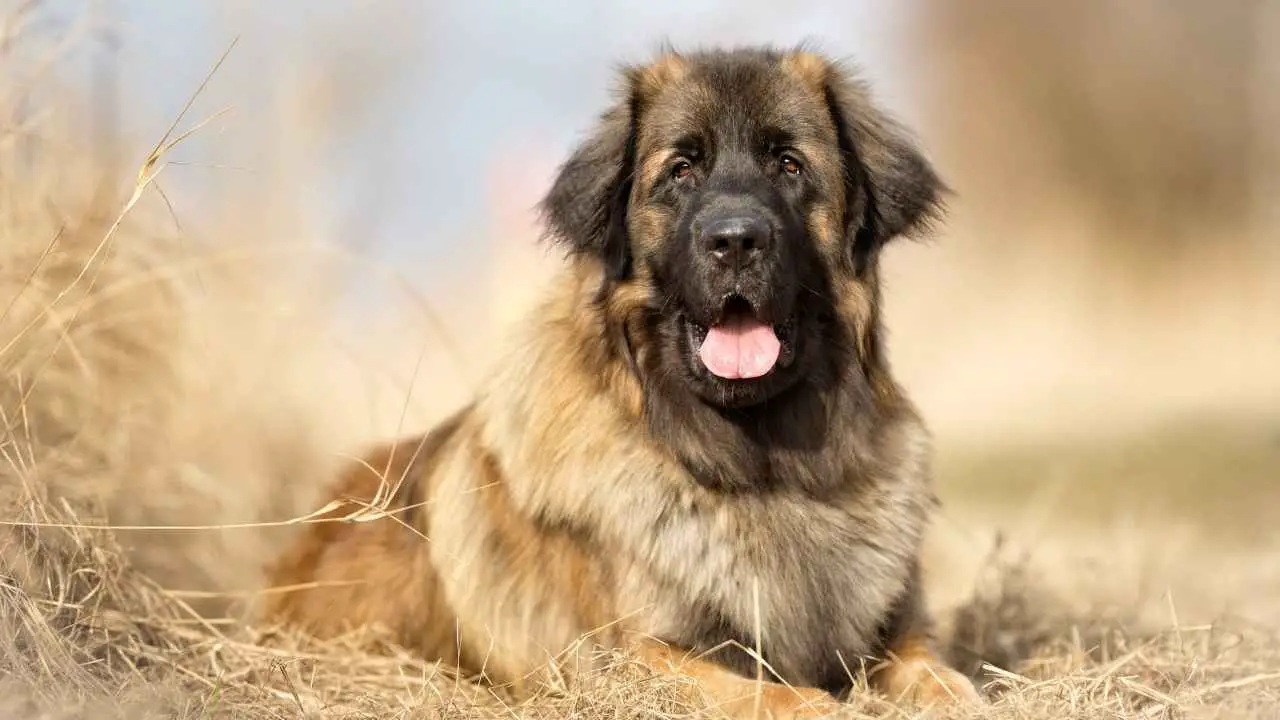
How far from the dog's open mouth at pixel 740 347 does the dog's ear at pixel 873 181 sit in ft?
1.57

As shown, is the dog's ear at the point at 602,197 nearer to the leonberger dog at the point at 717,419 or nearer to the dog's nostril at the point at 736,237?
the leonberger dog at the point at 717,419

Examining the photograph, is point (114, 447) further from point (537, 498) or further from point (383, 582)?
point (537, 498)

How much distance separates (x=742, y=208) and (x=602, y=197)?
1.84 ft

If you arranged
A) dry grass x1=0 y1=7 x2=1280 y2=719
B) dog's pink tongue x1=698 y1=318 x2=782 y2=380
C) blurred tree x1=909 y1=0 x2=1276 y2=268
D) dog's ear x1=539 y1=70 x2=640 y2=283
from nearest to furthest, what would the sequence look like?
dry grass x1=0 y1=7 x2=1280 y2=719 → dog's pink tongue x1=698 y1=318 x2=782 y2=380 → dog's ear x1=539 y1=70 x2=640 y2=283 → blurred tree x1=909 y1=0 x2=1276 y2=268

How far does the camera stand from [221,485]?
6.12 m

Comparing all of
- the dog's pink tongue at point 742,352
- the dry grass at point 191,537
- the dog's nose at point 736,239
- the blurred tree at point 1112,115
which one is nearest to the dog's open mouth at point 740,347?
the dog's pink tongue at point 742,352

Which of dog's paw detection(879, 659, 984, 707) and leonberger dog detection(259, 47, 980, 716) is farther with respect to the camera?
leonberger dog detection(259, 47, 980, 716)

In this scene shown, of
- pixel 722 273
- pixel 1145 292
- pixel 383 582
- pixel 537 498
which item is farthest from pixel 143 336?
pixel 1145 292

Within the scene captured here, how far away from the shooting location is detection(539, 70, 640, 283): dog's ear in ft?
13.1

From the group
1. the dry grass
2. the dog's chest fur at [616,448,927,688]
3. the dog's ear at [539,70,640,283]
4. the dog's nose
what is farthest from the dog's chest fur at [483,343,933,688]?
the dog's nose

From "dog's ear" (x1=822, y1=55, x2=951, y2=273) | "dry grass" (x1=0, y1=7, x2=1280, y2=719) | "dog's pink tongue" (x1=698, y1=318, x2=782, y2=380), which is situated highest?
"dog's ear" (x1=822, y1=55, x2=951, y2=273)

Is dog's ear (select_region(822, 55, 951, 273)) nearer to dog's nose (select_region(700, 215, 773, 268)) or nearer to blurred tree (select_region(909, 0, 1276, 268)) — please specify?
dog's nose (select_region(700, 215, 773, 268))

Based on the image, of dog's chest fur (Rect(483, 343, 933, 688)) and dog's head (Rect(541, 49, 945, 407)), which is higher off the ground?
dog's head (Rect(541, 49, 945, 407))

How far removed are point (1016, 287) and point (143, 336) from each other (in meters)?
8.00
